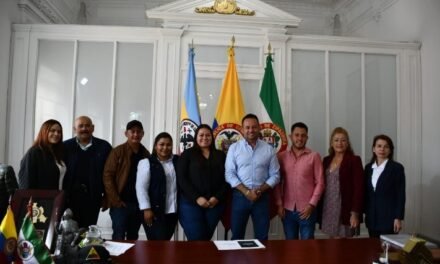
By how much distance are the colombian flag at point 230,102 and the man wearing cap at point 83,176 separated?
1363 millimetres

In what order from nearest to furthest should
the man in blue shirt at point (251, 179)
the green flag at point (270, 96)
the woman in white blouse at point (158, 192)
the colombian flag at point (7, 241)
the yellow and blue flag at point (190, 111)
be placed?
the colombian flag at point (7, 241) < the woman in white blouse at point (158, 192) < the man in blue shirt at point (251, 179) < the yellow and blue flag at point (190, 111) < the green flag at point (270, 96)

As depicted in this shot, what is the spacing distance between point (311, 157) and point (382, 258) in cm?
130

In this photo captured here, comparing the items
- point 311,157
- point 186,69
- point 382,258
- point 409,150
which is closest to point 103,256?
point 382,258

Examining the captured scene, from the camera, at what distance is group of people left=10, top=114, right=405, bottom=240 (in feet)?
8.11

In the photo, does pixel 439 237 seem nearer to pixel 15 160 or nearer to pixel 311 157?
pixel 311 157

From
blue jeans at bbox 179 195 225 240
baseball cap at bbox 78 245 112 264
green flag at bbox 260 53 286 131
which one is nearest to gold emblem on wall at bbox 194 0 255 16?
green flag at bbox 260 53 286 131

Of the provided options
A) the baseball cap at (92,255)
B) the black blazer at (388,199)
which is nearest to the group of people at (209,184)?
the black blazer at (388,199)

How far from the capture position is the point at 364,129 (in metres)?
3.96

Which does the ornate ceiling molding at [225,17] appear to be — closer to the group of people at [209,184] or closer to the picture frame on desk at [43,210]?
the group of people at [209,184]

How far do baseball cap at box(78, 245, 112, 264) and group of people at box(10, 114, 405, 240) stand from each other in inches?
44.8

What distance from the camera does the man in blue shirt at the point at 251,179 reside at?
258cm

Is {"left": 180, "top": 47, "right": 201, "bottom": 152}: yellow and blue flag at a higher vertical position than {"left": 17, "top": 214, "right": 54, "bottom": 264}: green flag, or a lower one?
higher

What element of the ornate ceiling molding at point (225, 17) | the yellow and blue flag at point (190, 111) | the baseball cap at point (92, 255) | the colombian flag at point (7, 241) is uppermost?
the ornate ceiling molding at point (225, 17)

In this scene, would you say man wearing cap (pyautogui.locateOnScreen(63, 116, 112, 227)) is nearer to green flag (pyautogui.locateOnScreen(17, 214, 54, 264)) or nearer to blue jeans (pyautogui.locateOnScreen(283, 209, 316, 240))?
green flag (pyautogui.locateOnScreen(17, 214, 54, 264))
